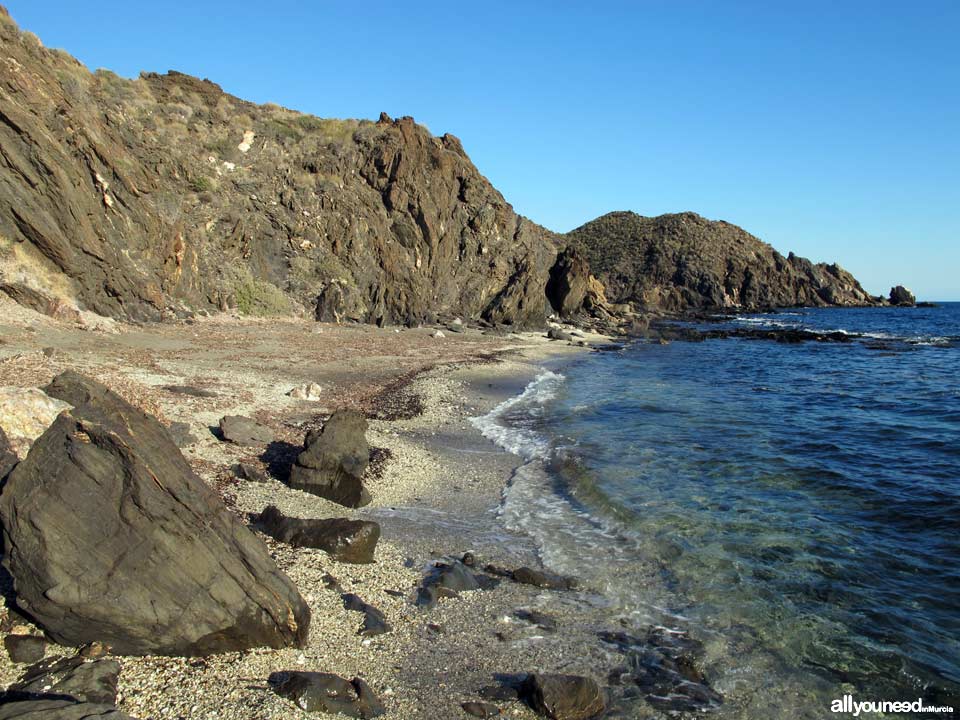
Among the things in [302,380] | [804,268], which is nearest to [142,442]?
[302,380]

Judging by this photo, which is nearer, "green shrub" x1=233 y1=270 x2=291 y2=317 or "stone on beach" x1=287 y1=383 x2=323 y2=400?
"stone on beach" x1=287 y1=383 x2=323 y2=400

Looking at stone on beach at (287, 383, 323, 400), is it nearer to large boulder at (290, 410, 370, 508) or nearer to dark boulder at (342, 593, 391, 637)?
large boulder at (290, 410, 370, 508)

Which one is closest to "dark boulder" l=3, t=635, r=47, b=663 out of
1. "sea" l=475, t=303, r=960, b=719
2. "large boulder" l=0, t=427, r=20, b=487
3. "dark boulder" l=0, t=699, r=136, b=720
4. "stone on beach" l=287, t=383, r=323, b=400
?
"dark boulder" l=0, t=699, r=136, b=720

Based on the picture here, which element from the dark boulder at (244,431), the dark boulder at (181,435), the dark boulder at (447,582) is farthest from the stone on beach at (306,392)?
the dark boulder at (447,582)

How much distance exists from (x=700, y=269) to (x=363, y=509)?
10999 centimetres

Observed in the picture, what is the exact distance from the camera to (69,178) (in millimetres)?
22734

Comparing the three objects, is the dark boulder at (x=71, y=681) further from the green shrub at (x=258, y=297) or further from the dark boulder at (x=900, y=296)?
the dark boulder at (x=900, y=296)

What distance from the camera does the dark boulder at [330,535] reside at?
796 centimetres

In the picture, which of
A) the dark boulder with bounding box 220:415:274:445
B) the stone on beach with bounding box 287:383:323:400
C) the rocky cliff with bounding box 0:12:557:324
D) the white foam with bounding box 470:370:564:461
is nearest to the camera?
the dark boulder with bounding box 220:415:274:445

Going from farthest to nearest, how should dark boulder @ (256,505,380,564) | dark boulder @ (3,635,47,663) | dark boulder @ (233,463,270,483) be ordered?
1. dark boulder @ (233,463,270,483)
2. dark boulder @ (256,505,380,564)
3. dark boulder @ (3,635,47,663)

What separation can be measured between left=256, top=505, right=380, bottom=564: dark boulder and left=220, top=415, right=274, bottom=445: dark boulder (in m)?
3.91

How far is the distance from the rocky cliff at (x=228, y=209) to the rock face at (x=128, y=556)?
18.6 metres

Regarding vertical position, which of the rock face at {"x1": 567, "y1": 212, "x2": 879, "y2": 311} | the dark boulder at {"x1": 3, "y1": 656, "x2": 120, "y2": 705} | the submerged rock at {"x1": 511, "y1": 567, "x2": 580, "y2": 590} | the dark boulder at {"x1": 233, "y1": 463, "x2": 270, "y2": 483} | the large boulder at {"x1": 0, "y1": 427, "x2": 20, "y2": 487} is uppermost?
the rock face at {"x1": 567, "y1": 212, "x2": 879, "y2": 311}

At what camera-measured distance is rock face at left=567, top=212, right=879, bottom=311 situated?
4220 inches
